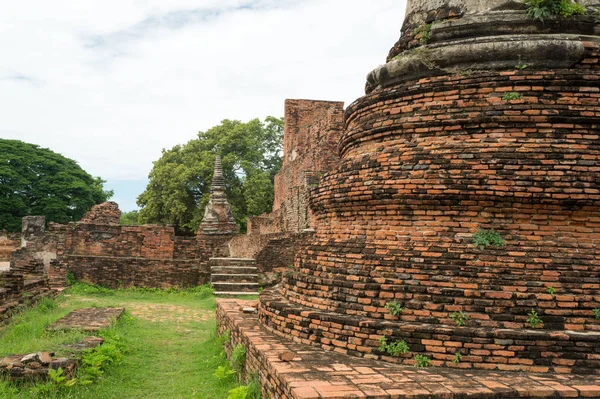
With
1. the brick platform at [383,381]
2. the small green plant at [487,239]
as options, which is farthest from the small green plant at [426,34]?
the brick platform at [383,381]

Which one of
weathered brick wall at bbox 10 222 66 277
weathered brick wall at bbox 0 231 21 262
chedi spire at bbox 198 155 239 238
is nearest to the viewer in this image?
weathered brick wall at bbox 10 222 66 277

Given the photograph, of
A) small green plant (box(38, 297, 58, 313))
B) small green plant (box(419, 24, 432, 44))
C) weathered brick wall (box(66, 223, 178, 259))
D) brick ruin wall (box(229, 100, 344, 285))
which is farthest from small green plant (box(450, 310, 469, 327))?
weathered brick wall (box(66, 223, 178, 259))

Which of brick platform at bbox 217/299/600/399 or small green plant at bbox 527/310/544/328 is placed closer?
brick platform at bbox 217/299/600/399

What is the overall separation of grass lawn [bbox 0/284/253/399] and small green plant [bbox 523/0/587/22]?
4500mm

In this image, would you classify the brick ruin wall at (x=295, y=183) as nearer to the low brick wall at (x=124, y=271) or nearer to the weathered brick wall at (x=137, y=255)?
the weathered brick wall at (x=137, y=255)

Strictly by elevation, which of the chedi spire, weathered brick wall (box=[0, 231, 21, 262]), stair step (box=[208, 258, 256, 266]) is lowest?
stair step (box=[208, 258, 256, 266])

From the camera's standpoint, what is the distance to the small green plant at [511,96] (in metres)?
4.71

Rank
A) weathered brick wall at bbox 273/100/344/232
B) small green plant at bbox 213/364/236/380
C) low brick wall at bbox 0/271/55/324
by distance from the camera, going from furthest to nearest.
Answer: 1. weathered brick wall at bbox 273/100/344/232
2. low brick wall at bbox 0/271/55/324
3. small green plant at bbox 213/364/236/380

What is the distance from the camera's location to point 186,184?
95.9 ft

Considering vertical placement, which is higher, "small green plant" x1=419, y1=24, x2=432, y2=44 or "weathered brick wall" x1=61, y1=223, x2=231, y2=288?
"small green plant" x1=419, y1=24, x2=432, y2=44

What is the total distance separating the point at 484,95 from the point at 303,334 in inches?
105

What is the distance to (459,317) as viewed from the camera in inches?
165

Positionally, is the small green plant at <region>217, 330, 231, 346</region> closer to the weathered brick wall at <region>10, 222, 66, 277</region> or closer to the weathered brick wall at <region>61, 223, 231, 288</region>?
the weathered brick wall at <region>61, 223, 231, 288</region>

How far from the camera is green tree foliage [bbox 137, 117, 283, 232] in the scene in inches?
1129
